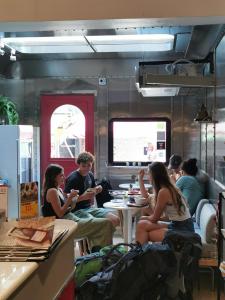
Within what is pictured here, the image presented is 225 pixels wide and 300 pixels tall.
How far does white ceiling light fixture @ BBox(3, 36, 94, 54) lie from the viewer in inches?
226

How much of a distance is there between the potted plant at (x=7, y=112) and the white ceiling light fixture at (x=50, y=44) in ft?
3.44

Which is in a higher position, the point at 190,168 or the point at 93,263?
the point at 190,168

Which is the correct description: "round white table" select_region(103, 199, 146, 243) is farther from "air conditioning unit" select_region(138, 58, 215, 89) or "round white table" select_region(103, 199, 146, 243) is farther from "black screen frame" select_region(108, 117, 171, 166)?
"black screen frame" select_region(108, 117, 171, 166)

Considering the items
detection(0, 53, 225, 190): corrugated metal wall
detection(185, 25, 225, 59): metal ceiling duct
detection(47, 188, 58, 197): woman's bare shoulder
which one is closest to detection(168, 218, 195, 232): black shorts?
detection(47, 188, 58, 197): woman's bare shoulder

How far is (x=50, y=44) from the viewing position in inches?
235

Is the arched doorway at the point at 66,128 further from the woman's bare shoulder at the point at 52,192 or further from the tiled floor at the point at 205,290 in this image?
the tiled floor at the point at 205,290

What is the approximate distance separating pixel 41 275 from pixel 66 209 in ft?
9.06

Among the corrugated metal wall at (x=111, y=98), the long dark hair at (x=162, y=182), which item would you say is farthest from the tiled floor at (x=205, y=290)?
the corrugated metal wall at (x=111, y=98)

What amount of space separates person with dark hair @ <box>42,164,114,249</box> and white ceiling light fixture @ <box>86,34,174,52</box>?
1.89m

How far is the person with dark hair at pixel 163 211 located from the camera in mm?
4492

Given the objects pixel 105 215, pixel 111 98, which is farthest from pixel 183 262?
pixel 111 98

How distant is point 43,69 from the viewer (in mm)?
7441

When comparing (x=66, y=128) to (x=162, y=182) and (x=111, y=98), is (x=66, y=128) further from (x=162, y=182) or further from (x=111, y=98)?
(x=162, y=182)

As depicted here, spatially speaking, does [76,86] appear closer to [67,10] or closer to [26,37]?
[26,37]
